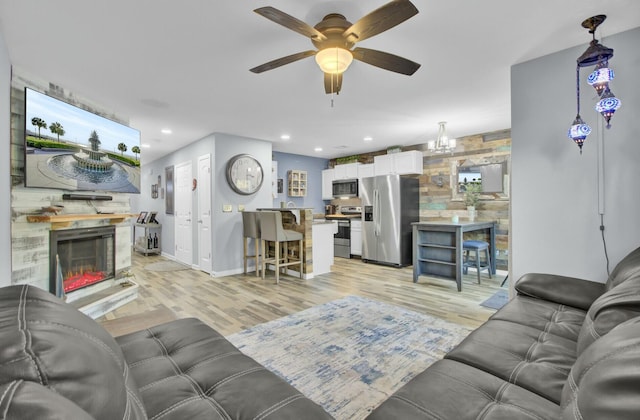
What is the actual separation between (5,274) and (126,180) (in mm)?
1685

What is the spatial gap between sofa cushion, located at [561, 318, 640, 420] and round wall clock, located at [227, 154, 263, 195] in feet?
15.6

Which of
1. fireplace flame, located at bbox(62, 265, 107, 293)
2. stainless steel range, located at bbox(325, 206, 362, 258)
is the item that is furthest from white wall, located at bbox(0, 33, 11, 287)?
stainless steel range, located at bbox(325, 206, 362, 258)

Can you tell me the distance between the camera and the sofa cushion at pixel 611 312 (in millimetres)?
1095

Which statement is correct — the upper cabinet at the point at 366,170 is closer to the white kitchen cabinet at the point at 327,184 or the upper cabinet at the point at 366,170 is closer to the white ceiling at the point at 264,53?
the white kitchen cabinet at the point at 327,184

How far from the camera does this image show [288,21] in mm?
1626

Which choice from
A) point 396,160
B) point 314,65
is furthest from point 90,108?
point 396,160

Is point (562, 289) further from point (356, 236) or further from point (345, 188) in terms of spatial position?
point (345, 188)

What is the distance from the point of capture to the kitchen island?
182 inches

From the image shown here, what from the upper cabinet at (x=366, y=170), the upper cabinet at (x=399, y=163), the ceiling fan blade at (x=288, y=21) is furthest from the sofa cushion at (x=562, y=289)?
the upper cabinet at (x=366, y=170)

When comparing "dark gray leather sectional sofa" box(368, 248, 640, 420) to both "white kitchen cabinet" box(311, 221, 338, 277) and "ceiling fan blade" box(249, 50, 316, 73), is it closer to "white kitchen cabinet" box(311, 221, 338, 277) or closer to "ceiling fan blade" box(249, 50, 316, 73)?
"ceiling fan blade" box(249, 50, 316, 73)

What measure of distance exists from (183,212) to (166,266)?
1.11 meters

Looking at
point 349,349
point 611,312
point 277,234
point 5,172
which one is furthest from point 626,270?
point 5,172

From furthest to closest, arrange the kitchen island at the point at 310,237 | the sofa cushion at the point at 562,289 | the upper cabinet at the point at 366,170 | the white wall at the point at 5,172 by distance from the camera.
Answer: the upper cabinet at the point at 366,170 → the kitchen island at the point at 310,237 → the white wall at the point at 5,172 → the sofa cushion at the point at 562,289

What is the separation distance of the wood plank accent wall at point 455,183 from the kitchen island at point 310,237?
2.19 m
